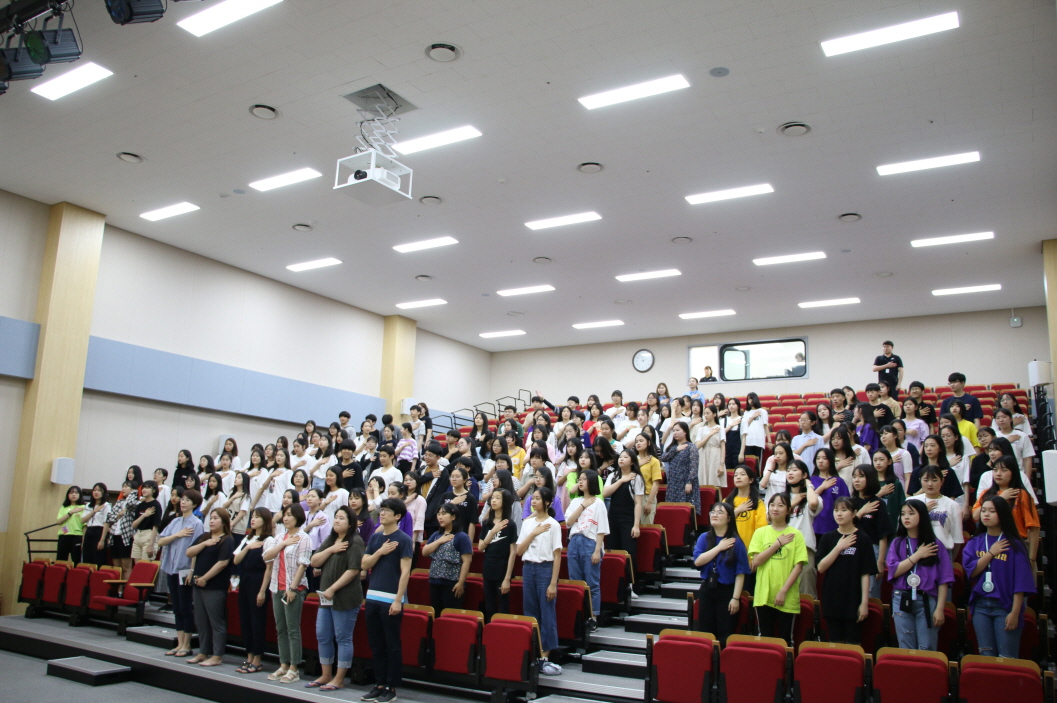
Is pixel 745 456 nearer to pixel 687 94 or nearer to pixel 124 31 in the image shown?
pixel 687 94

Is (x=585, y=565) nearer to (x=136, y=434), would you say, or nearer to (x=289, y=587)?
(x=289, y=587)

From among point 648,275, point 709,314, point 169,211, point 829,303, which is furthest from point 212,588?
point 829,303

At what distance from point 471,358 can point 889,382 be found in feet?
37.8

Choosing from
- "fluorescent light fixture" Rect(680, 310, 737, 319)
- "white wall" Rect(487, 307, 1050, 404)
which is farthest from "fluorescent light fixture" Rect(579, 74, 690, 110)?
"white wall" Rect(487, 307, 1050, 404)

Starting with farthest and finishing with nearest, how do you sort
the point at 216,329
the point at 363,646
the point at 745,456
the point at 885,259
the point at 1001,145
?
the point at 216,329 < the point at 885,259 < the point at 745,456 < the point at 1001,145 < the point at 363,646

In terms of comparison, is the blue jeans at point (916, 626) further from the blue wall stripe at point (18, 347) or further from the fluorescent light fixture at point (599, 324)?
the fluorescent light fixture at point (599, 324)

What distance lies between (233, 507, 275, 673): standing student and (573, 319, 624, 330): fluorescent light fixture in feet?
36.5

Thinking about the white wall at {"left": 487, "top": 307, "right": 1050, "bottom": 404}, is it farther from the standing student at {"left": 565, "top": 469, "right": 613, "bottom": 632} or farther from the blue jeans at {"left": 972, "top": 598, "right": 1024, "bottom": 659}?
the blue jeans at {"left": 972, "top": 598, "right": 1024, "bottom": 659}

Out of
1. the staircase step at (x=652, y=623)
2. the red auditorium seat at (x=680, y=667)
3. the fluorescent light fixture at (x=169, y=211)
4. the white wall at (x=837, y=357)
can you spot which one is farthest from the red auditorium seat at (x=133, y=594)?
the white wall at (x=837, y=357)

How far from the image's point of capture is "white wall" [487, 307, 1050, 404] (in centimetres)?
1472

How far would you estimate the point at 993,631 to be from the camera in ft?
15.6

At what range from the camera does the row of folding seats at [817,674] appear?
13.4 ft

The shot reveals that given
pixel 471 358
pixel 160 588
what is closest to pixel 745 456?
pixel 160 588

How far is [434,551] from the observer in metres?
6.31
